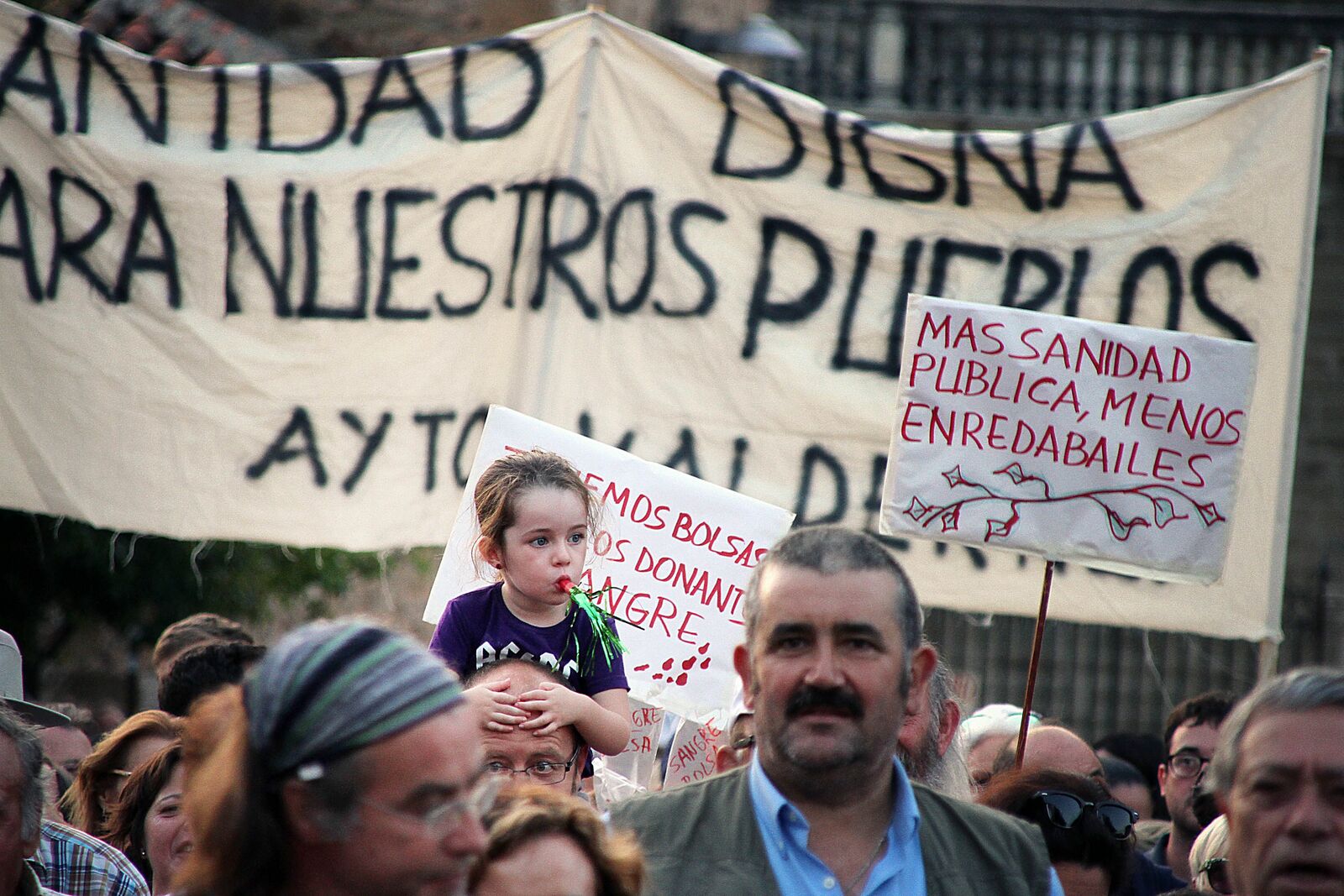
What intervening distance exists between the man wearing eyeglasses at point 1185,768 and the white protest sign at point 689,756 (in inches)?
52.5

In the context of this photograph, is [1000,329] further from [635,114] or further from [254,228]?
[254,228]

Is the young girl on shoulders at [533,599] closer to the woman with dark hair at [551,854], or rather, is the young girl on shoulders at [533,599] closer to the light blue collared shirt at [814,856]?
Result: the light blue collared shirt at [814,856]

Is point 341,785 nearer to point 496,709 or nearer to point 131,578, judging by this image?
point 496,709

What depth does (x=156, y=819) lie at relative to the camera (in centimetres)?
374

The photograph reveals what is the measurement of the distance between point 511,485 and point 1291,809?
2.02 m

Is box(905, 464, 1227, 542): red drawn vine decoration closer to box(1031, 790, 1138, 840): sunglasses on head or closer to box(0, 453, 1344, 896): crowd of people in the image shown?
box(0, 453, 1344, 896): crowd of people

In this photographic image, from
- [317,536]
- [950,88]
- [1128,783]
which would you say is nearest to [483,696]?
[317,536]

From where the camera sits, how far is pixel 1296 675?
97.4 inches

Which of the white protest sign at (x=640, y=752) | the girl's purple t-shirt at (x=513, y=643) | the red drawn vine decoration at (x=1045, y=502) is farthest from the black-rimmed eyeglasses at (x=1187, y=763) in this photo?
the girl's purple t-shirt at (x=513, y=643)

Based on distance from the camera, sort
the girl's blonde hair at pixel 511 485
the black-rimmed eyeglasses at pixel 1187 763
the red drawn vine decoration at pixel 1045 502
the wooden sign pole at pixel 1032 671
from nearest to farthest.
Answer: the girl's blonde hair at pixel 511 485
the wooden sign pole at pixel 1032 671
the red drawn vine decoration at pixel 1045 502
the black-rimmed eyeglasses at pixel 1187 763

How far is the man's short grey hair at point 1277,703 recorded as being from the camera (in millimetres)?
2379

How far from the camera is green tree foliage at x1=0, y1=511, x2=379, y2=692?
836cm

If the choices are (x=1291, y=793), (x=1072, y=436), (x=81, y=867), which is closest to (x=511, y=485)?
(x=81, y=867)

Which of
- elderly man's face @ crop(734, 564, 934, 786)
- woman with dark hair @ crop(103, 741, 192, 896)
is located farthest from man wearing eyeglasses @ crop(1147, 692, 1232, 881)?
woman with dark hair @ crop(103, 741, 192, 896)
